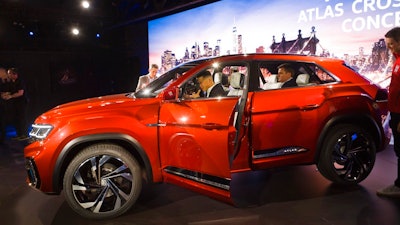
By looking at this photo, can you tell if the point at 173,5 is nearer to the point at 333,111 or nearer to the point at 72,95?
the point at 72,95

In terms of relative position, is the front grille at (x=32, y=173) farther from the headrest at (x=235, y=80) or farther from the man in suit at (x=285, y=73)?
the man in suit at (x=285, y=73)

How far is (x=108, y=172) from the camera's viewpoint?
3.38 m

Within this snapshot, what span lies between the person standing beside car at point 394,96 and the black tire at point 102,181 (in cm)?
278

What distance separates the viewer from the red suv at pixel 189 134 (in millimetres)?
3209

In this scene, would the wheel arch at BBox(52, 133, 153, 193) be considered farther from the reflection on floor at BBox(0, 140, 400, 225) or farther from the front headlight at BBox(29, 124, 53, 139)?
the reflection on floor at BBox(0, 140, 400, 225)

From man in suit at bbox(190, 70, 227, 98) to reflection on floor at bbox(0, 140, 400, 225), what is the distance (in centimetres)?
120

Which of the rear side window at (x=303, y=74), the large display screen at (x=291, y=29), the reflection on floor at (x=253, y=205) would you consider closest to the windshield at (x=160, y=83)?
the rear side window at (x=303, y=74)

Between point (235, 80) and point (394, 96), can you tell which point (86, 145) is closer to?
point (235, 80)

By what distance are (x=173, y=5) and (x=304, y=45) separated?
15.7ft

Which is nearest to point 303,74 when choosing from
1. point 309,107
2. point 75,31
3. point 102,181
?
point 309,107

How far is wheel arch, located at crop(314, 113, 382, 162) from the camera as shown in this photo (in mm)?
3855

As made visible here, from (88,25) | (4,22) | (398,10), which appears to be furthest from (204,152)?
(88,25)

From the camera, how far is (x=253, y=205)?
3695mm

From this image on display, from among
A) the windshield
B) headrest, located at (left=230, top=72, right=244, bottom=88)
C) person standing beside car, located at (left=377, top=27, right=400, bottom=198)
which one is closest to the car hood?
the windshield
